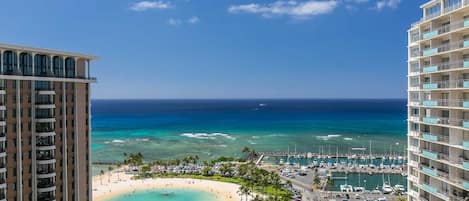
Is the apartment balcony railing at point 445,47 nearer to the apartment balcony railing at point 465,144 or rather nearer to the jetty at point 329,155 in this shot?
the apartment balcony railing at point 465,144

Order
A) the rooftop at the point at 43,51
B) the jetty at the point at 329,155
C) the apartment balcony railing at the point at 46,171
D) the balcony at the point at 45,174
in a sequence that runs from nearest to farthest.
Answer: the rooftop at the point at 43,51 → the balcony at the point at 45,174 → the apartment balcony railing at the point at 46,171 → the jetty at the point at 329,155

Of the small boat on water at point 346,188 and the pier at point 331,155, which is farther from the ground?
the pier at point 331,155

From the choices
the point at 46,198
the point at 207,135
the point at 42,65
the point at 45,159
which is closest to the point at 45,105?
the point at 42,65

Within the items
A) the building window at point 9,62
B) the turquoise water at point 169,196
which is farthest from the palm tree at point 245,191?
the building window at point 9,62

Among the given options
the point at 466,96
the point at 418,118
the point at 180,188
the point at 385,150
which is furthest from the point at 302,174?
the point at 466,96

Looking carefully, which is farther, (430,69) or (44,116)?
(44,116)

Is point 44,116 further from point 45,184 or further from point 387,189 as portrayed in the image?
point 387,189

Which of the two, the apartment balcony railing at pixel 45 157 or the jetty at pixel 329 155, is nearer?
the apartment balcony railing at pixel 45 157

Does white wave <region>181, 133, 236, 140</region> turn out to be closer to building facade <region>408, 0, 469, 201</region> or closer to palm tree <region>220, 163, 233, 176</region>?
palm tree <region>220, 163, 233, 176</region>
